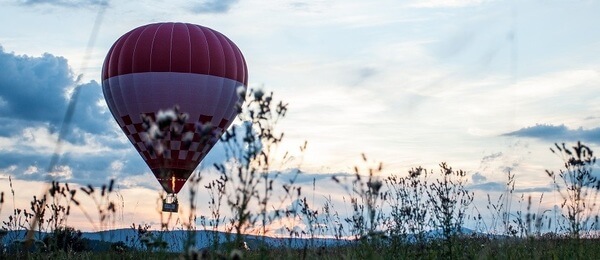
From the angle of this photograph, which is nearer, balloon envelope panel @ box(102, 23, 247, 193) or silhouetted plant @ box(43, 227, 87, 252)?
silhouetted plant @ box(43, 227, 87, 252)

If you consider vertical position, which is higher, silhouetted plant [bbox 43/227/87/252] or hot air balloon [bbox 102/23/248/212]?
hot air balloon [bbox 102/23/248/212]

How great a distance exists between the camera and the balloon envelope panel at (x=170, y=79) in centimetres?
2723

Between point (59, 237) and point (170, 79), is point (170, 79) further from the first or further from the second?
Answer: point (59, 237)

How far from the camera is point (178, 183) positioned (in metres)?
28.4

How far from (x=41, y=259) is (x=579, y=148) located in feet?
22.7

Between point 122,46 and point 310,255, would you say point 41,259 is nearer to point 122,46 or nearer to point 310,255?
point 310,255

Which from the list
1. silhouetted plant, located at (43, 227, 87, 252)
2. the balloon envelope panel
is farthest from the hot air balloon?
silhouetted plant, located at (43, 227, 87, 252)

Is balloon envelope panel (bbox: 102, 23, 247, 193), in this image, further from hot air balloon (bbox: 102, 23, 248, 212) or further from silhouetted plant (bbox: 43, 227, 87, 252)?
silhouetted plant (bbox: 43, 227, 87, 252)

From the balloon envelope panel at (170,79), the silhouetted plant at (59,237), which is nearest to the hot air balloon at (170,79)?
the balloon envelope panel at (170,79)

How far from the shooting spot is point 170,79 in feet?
89.6

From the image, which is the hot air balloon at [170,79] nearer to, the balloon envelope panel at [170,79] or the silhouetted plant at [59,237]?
the balloon envelope panel at [170,79]

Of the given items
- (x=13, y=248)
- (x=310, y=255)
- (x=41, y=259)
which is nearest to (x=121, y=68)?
(x=13, y=248)

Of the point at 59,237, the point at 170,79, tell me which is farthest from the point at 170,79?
the point at 59,237

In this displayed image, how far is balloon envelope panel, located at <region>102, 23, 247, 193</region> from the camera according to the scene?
27.2m
